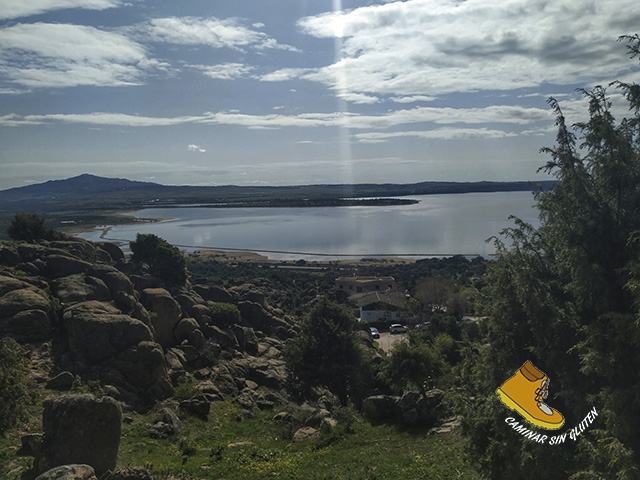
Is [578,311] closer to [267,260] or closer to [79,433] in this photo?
[79,433]

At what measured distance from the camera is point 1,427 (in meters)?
11.5

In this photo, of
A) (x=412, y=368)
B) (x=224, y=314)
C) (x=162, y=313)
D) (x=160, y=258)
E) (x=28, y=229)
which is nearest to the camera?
(x=412, y=368)

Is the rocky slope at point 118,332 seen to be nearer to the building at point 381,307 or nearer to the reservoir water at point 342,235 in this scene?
the building at point 381,307

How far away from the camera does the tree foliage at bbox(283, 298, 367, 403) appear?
23.2 meters

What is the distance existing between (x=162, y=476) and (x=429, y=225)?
149 m

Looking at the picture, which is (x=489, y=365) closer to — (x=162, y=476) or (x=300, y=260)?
(x=162, y=476)

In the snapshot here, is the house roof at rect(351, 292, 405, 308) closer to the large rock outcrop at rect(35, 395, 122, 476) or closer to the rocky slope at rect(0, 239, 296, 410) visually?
the rocky slope at rect(0, 239, 296, 410)

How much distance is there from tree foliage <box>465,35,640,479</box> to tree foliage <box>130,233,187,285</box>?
2612 cm

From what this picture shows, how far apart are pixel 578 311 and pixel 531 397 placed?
1.94 m

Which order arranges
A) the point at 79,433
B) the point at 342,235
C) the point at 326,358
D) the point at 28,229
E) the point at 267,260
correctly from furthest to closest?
the point at 342,235 → the point at 267,260 → the point at 28,229 → the point at 326,358 → the point at 79,433

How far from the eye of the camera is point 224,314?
30.4 meters

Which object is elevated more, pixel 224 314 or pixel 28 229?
pixel 28 229

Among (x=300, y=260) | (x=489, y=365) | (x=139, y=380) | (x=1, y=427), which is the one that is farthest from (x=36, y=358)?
(x=300, y=260)

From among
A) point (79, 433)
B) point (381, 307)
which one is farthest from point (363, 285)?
point (79, 433)
